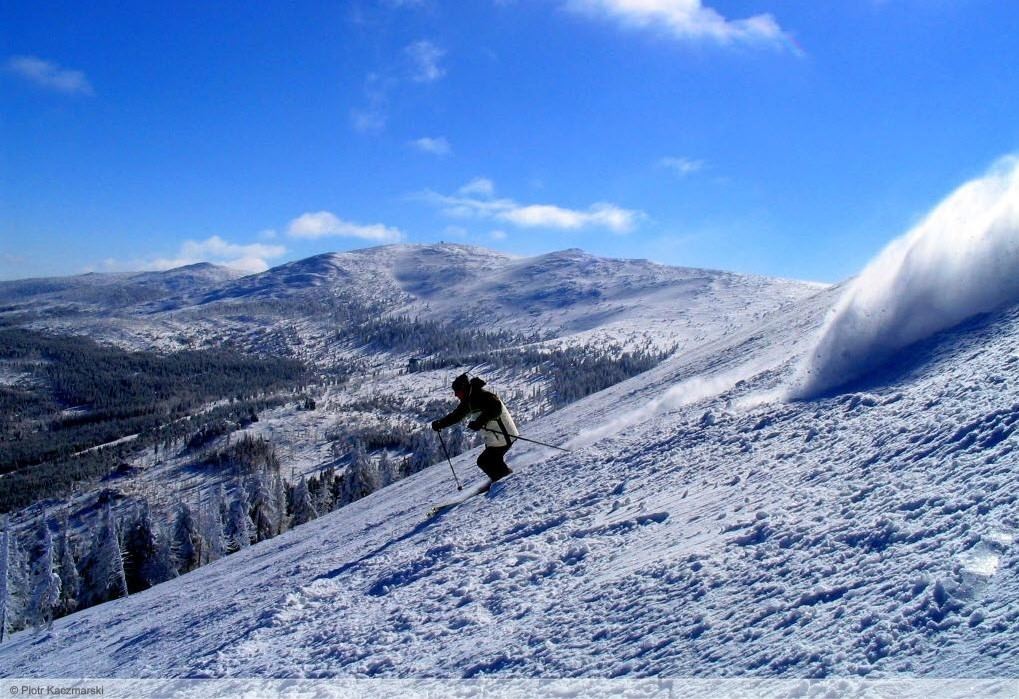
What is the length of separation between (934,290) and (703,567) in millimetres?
7282

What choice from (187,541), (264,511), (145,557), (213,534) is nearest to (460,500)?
(213,534)

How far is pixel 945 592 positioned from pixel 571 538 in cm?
444

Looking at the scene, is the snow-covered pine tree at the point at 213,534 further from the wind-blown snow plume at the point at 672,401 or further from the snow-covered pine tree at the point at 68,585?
the wind-blown snow plume at the point at 672,401

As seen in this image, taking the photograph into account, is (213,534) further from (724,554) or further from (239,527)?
(724,554)

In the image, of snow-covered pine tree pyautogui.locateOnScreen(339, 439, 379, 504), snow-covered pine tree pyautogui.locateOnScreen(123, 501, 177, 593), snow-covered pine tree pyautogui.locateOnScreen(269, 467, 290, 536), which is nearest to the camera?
snow-covered pine tree pyautogui.locateOnScreen(123, 501, 177, 593)

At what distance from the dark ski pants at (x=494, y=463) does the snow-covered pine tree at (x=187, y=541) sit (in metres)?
53.6

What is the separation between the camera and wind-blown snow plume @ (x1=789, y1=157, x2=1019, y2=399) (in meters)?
9.82

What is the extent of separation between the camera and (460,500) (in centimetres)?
1223

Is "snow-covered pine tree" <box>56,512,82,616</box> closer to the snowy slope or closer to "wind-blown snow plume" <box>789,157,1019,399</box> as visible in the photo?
the snowy slope

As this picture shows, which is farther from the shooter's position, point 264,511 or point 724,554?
point 264,511

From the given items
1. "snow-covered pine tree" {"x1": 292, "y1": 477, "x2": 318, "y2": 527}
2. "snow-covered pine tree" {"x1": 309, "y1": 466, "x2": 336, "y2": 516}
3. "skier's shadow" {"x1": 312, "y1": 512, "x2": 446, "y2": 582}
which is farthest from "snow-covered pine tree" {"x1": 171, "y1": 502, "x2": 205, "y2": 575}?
"skier's shadow" {"x1": 312, "y1": 512, "x2": 446, "y2": 582}

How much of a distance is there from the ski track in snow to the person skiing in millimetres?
1061

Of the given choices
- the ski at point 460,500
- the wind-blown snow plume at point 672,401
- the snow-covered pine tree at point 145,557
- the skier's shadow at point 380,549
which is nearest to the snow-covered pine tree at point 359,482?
the snow-covered pine tree at point 145,557

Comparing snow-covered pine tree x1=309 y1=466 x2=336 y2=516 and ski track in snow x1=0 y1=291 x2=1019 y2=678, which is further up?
ski track in snow x1=0 y1=291 x2=1019 y2=678
